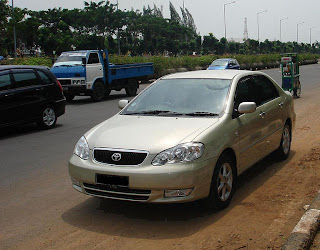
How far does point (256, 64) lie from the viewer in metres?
54.3

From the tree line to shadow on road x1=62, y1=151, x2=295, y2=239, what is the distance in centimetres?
3931

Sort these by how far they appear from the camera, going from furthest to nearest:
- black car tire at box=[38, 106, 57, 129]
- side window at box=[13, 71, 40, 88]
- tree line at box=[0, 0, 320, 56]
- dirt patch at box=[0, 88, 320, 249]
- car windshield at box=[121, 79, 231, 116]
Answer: tree line at box=[0, 0, 320, 56], black car tire at box=[38, 106, 57, 129], side window at box=[13, 71, 40, 88], car windshield at box=[121, 79, 231, 116], dirt patch at box=[0, 88, 320, 249]

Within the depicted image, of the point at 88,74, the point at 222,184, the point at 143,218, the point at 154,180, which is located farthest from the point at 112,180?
the point at 88,74

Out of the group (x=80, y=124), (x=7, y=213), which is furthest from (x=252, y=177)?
(x=80, y=124)

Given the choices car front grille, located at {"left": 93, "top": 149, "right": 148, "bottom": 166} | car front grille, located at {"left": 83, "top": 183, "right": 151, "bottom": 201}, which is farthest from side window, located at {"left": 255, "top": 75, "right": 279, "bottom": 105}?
car front grille, located at {"left": 83, "top": 183, "right": 151, "bottom": 201}

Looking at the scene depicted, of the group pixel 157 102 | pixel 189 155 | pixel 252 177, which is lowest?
pixel 252 177

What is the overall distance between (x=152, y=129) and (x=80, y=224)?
1.24 meters

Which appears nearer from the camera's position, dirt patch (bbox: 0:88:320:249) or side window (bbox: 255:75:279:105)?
dirt patch (bbox: 0:88:320:249)

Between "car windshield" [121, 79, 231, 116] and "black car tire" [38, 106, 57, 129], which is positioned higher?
"car windshield" [121, 79, 231, 116]

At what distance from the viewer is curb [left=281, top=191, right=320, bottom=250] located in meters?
3.96

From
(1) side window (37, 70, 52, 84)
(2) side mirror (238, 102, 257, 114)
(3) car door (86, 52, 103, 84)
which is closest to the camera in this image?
(2) side mirror (238, 102, 257, 114)

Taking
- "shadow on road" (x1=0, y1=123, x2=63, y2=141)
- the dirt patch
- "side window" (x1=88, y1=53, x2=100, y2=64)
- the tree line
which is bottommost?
the dirt patch

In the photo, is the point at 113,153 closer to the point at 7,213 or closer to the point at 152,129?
the point at 152,129

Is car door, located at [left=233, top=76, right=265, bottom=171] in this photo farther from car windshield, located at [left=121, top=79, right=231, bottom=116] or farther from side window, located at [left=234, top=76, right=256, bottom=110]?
car windshield, located at [left=121, top=79, right=231, bottom=116]
